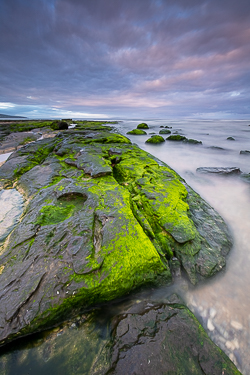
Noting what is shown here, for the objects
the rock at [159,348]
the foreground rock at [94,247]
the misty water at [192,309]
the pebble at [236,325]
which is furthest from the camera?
the pebble at [236,325]

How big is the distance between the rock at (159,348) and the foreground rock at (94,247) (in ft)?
1.57

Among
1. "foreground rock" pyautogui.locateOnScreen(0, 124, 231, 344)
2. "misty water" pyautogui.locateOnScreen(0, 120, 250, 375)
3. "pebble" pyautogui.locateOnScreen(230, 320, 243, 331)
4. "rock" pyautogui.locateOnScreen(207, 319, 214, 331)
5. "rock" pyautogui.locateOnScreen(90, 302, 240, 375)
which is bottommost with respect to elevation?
"rock" pyautogui.locateOnScreen(207, 319, 214, 331)

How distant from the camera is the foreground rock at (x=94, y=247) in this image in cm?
209

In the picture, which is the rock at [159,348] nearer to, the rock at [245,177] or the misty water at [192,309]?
the misty water at [192,309]

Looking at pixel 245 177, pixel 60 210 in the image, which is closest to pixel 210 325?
pixel 60 210

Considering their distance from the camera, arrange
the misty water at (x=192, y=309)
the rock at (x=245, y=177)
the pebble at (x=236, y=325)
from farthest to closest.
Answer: the rock at (x=245, y=177) → the pebble at (x=236, y=325) → the misty water at (x=192, y=309)

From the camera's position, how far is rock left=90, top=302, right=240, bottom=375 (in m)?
1.66

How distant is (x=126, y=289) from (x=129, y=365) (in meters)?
0.80

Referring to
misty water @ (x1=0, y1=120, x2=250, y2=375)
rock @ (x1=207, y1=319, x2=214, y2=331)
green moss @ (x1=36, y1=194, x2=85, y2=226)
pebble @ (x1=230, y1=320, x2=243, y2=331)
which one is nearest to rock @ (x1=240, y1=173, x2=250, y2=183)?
misty water @ (x1=0, y1=120, x2=250, y2=375)

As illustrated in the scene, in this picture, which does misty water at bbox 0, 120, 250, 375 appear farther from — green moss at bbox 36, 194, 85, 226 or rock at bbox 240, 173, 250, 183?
A: rock at bbox 240, 173, 250, 183

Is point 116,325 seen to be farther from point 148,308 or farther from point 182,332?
point 182,332

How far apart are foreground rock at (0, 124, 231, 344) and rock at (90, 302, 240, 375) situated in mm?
480

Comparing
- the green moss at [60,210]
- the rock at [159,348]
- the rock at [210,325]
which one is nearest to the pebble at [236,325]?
the rock at [210,325]

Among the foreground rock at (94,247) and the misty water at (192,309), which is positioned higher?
the foreground rock at (94,247)
